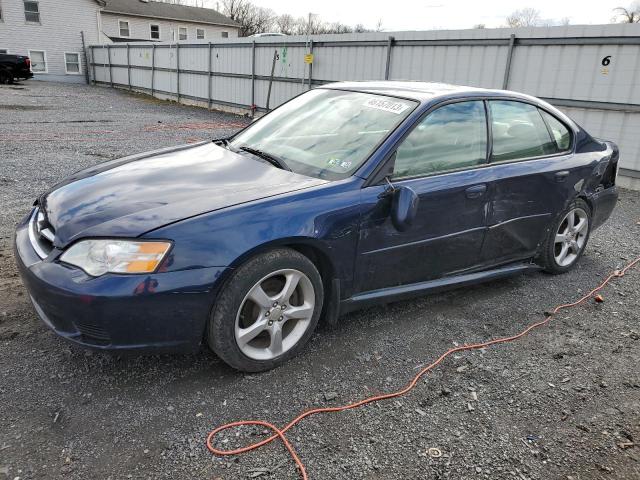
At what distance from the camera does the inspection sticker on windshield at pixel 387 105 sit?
3.33 metres

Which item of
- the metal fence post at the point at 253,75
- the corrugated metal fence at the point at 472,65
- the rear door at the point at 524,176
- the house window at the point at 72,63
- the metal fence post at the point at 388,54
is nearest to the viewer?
the rear door at the point at 524,176

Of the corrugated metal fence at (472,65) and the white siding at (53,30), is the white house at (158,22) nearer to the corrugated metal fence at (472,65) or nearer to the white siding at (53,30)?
the white siding at (53,30)

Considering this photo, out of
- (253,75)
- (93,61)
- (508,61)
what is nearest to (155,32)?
(93,61)

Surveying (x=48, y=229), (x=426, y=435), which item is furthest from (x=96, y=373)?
(x=426, y=435)

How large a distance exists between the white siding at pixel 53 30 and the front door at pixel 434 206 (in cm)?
3335

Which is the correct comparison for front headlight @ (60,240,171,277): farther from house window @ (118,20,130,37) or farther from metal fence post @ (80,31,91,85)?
house window @ (118,20,130,37)

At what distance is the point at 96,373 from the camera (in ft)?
9.00

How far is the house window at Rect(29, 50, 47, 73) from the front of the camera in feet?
98.6

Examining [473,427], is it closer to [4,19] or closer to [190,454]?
[190,454]

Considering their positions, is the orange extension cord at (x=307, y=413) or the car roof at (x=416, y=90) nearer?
the orange extension cord at (x=307, y=413)

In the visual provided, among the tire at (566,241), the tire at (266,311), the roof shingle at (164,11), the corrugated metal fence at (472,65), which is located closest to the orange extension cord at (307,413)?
the tire at (266,311)

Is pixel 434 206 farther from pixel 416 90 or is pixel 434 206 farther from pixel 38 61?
pixel 38 61

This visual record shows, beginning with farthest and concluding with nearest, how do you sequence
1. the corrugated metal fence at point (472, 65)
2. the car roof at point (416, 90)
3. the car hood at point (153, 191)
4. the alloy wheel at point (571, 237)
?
the corrugated metal fence at point (472, 65) < the alloy wheel at point (571, 237) < the car roof at point (416, 90) < the car hood at point (153, 191)

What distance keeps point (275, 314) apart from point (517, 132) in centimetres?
240
